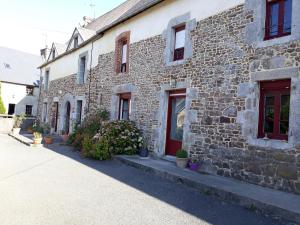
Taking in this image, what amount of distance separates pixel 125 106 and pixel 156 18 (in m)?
3.83

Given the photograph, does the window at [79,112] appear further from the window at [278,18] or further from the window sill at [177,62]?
the window at [278,18]

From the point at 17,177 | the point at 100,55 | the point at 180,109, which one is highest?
the point at 100,55

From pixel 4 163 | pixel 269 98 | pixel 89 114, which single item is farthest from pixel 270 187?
pixel 89 114

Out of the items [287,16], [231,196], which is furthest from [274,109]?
[231,196]

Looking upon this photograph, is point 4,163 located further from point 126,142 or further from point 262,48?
point 262,48

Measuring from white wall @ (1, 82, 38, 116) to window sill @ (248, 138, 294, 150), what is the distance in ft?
92.0

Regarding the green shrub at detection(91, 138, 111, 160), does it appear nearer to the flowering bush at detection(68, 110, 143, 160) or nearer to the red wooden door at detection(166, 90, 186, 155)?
the flowering bush at detection(68, 110, 143, 160)

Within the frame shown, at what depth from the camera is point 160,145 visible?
10.1m

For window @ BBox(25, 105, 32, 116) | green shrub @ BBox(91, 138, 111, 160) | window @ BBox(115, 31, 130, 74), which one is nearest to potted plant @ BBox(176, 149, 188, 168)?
green shrub @ BBox(91, 138, 111, 160)

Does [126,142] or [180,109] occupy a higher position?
[180,109]

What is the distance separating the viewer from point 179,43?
998 centimetres

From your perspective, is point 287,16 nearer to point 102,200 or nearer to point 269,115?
point 269,115

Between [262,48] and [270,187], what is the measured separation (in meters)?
3.07

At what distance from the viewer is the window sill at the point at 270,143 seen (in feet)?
20.7
